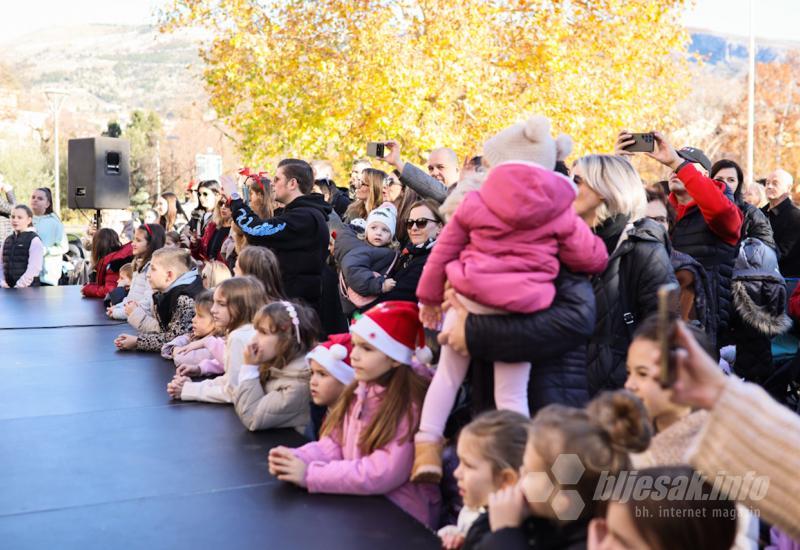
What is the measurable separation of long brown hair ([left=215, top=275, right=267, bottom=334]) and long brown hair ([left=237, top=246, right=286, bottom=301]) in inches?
10.7

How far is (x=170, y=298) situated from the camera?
6316 mm

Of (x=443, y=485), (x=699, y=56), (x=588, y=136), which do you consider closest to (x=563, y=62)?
(x=588, y=136)

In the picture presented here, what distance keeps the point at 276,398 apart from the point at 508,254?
1.48 m

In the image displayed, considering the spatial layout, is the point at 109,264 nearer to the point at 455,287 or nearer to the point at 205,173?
A: the point at 205,173

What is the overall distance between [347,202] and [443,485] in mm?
5395

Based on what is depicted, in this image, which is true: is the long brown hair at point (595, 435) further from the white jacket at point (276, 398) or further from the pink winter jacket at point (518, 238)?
the white jacket at point (276, 398)

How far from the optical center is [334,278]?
20.6 ft

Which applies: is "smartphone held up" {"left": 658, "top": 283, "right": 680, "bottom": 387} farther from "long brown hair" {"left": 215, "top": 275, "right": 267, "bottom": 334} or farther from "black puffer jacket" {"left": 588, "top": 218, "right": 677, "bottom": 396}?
"long brown hair" {"left": 215, "top": 275, "right": 267, "bottom": 334}

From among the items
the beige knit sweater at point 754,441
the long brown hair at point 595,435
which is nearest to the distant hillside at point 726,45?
the long brown hair at point 595,435

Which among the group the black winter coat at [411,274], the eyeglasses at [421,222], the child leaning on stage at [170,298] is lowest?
the child leaning on stage at [170,298]

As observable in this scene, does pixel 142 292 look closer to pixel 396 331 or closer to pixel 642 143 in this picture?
pixel 396 331

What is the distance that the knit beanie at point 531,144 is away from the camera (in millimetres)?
3113

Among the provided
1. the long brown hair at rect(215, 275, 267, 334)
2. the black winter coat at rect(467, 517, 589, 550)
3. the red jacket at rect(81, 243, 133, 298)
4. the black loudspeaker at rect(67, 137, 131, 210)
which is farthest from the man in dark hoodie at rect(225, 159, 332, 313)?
the black loudspeaker at rect(67, 137, 131, 210)
